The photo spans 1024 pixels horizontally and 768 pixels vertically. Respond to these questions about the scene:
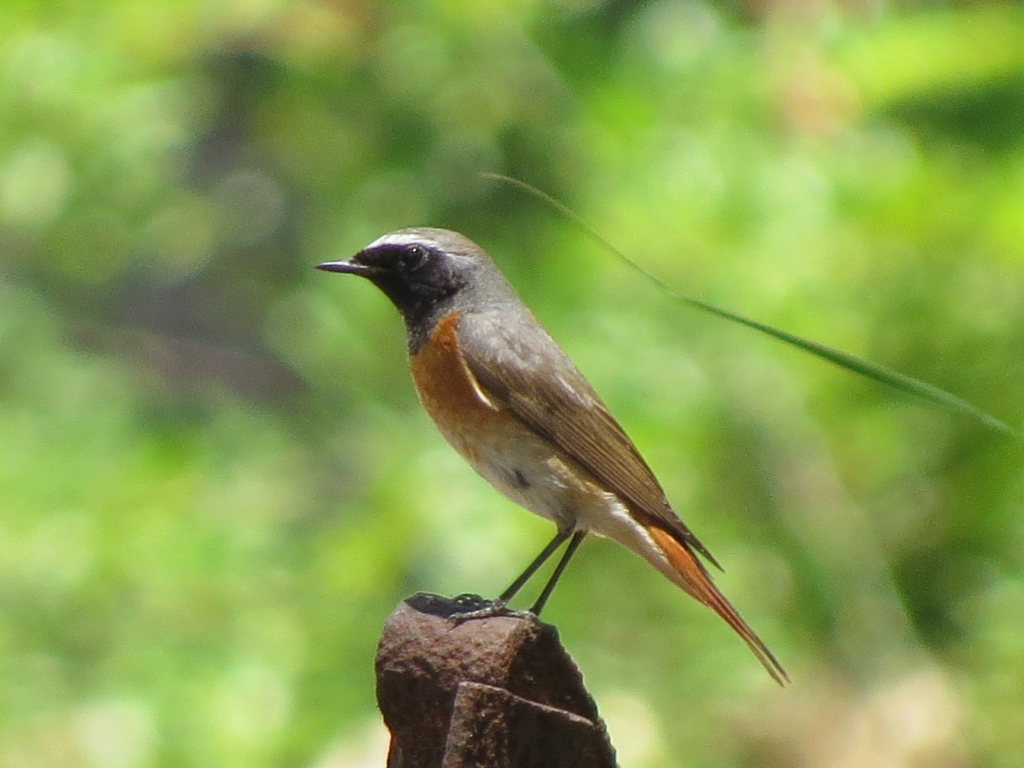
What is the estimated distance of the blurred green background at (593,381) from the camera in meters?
4.05

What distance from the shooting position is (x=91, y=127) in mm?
4988

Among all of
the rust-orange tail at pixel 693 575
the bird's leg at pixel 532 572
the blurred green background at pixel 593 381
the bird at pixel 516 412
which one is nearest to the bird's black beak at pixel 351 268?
the bird at pixel 516 412

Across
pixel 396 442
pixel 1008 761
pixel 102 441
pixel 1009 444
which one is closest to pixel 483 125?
pixel 396 442

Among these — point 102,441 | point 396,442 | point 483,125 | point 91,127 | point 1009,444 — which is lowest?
point 102,441

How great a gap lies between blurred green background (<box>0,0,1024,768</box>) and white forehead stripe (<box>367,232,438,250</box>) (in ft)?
3.70

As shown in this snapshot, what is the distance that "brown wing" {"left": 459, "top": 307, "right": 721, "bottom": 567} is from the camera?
10.1 feet

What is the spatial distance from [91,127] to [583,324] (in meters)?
1.88

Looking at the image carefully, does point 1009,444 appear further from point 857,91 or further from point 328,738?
point 328,738

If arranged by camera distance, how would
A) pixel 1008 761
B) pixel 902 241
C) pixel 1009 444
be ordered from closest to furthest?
1. pixel 1008 761
2. pixel 1009 444
3. pixel 902 241

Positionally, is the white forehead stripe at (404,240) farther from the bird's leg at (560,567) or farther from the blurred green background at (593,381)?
the blurred green background at (593,381)

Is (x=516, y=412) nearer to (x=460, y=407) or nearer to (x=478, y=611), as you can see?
(x=460, y=407)

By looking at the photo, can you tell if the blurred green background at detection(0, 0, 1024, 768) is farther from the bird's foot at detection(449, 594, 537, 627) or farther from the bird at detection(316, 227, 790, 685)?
the bird's foot at detection(449, 594, 537, 627)

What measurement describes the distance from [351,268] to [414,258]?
151 mm

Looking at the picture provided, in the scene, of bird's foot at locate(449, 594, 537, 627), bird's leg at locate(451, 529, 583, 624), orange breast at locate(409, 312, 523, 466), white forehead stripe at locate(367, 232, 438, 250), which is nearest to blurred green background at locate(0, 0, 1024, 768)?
bird's leg at locate(451, 529, 583, 624)
